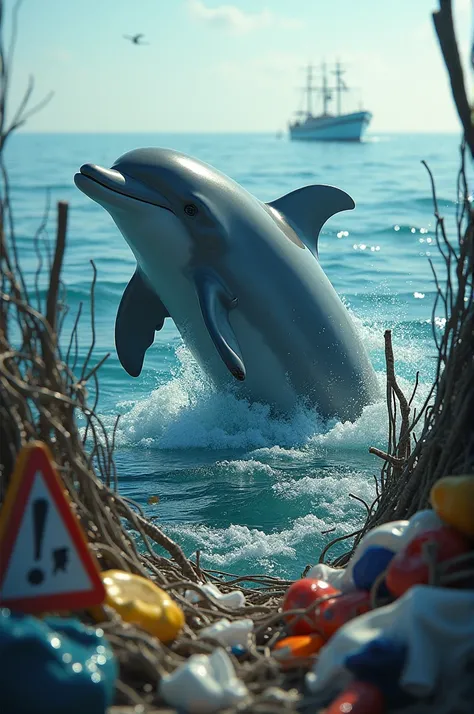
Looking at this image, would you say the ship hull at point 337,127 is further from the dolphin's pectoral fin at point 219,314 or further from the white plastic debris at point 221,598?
the white plastic debris at point 221,598

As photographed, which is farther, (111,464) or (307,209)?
(307,209)

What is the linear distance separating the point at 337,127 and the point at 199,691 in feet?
410

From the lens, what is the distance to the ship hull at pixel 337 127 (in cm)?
12200

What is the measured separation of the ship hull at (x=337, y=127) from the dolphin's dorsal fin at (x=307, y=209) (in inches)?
4474

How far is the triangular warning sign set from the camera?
11.6 feet

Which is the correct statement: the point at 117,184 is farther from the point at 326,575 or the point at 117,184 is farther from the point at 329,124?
the point at 329,124

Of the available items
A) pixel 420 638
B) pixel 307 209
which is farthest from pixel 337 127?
pixel 420 638

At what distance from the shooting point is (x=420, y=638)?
3.26m

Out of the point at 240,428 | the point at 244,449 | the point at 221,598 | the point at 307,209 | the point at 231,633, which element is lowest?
the point at 244,449

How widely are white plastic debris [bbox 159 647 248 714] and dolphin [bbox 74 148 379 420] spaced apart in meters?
6.45

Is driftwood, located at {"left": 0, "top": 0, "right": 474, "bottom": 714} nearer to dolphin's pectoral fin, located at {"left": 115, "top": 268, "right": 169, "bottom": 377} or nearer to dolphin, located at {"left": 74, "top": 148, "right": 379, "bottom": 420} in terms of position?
dolphin, located at {"left": 74, "top": 148, "right": 379, "bottom": 420}

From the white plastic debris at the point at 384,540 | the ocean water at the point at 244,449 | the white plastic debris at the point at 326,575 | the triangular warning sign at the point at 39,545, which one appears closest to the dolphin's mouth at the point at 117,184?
the ocean water at the point at 244,449

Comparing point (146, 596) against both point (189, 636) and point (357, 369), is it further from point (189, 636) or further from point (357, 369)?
point (357, 369)

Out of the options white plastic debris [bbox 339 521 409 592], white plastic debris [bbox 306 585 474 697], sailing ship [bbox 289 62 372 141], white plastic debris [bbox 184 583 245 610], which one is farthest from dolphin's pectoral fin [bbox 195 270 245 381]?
sailing ship [bbox 289 62 372 141]
